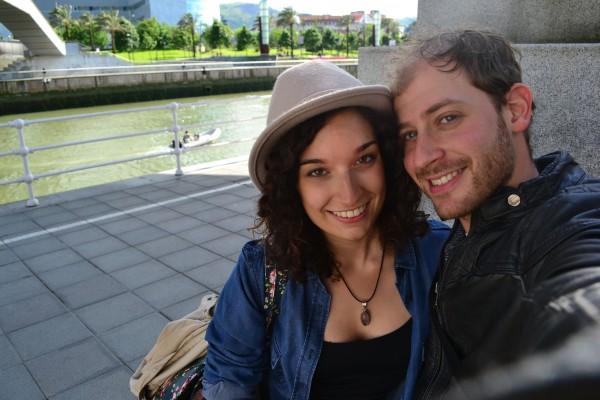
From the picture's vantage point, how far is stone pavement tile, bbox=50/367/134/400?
8.45 ft

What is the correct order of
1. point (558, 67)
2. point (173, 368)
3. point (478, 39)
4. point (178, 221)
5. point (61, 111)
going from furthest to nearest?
point (61, 111), point (178, 221), point (558, 67), point (173, 368), point (478, 39)

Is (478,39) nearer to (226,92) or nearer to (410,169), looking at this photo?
(410,169)

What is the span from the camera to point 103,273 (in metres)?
4.07

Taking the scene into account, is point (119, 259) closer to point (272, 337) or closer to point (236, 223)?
point (236, 223)

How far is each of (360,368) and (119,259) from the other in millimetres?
3359

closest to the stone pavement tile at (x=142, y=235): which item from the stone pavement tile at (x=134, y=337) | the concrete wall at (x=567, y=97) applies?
the stone pavement tile at (x=134, y=337)

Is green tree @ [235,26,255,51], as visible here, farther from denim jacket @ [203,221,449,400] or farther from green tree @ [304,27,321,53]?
denim jacket @ [203,221,449,400]

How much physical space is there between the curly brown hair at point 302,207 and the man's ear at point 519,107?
355 mm

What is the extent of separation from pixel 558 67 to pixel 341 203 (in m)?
1.66

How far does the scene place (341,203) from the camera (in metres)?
1.46

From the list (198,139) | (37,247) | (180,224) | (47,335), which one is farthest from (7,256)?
(198,139)

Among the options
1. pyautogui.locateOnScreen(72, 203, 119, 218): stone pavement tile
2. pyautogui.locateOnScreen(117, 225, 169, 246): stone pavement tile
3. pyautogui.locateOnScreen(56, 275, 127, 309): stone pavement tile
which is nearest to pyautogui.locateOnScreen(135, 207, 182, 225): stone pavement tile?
pyautogui.locateOnScreen(117, 225, 169, 246): stone pavement tile

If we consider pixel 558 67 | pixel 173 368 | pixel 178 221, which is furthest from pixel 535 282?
pixel 178 221

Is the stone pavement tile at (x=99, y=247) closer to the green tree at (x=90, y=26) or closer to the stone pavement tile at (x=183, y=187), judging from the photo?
the stone pavement tile at (x=183, y=187)
